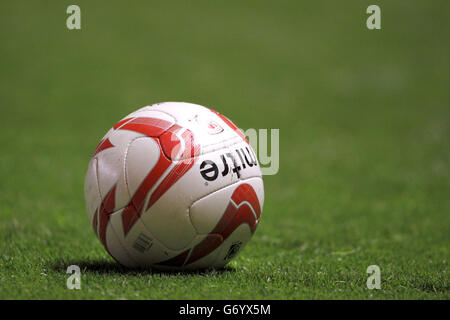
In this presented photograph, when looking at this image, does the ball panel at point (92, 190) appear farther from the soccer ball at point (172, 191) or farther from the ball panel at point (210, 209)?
the ball panel at point (210, 209)

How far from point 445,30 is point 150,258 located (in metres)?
18.6

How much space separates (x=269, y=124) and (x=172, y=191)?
10062mm

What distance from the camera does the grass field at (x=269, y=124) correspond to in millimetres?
4953

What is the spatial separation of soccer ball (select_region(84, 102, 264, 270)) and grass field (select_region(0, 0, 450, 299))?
231 mm

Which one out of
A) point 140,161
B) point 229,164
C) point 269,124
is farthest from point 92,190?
point 269,124

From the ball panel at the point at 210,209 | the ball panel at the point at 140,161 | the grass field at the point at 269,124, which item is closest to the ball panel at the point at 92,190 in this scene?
the ball panel at the point at 140,161

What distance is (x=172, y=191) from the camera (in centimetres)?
448

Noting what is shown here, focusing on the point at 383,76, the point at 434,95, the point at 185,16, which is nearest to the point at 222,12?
the point at 185,16

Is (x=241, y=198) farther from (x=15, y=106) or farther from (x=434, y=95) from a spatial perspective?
(x=434, y=95)

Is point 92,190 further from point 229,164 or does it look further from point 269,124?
point 269,124

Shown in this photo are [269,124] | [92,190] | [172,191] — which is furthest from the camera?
[269,124]

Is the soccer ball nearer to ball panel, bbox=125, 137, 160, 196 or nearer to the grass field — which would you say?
ball panel, bbox=125, 137, 160, 196

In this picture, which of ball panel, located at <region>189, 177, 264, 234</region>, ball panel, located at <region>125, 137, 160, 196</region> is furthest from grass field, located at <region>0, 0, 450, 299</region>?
ball panel, located at <region>125, 137, 160, 196</region>

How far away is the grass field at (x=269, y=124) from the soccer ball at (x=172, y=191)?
23cm
